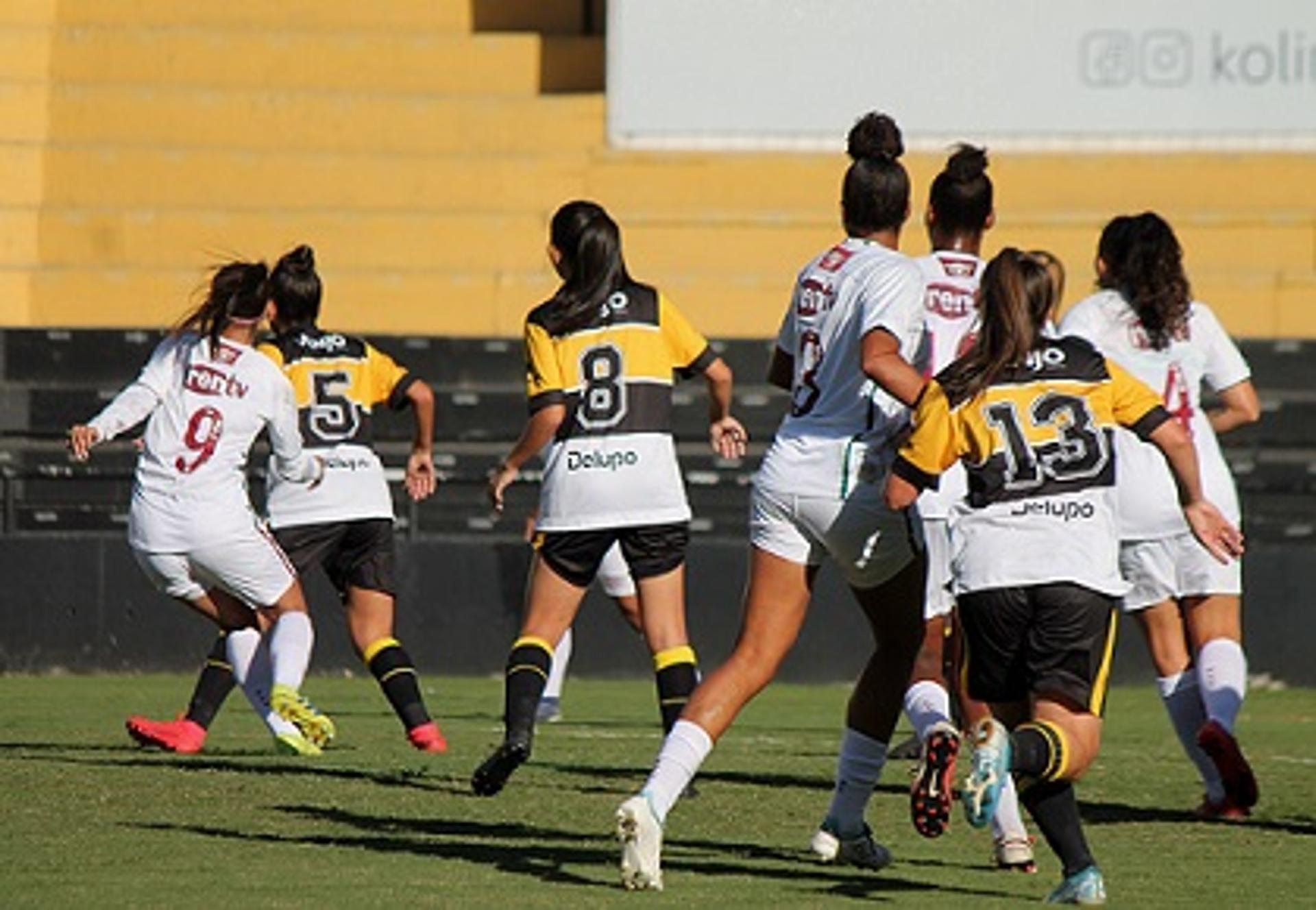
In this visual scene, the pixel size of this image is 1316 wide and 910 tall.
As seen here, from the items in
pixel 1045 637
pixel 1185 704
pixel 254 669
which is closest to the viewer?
pixel 1045 637

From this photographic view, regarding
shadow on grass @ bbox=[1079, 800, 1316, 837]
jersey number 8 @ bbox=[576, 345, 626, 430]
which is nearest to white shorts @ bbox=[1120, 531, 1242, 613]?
shadow on grass @ bbox=[1079, 800, 1316, 837]

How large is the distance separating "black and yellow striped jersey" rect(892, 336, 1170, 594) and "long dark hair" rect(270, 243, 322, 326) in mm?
4885

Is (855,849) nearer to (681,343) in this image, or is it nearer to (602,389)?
(602,389)

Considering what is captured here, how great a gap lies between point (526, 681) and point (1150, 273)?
2.47m

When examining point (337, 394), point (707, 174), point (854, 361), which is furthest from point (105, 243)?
point (854, 361)

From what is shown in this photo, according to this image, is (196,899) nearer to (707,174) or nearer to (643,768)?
(643,768)

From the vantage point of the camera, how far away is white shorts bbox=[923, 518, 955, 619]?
1028 centimetres

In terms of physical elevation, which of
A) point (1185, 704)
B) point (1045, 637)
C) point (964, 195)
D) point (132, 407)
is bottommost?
point (1185, 704)

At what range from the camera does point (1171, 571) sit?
37.2 ft

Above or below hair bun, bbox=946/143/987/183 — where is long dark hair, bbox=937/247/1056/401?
below

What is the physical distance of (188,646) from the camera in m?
19.3

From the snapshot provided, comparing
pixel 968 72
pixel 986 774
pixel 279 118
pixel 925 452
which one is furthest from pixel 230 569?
pixel 279 118

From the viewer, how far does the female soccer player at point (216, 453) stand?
12211mm

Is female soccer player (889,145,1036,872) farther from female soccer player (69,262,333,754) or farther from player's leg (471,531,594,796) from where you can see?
female soccer player (69,262,333,754)
